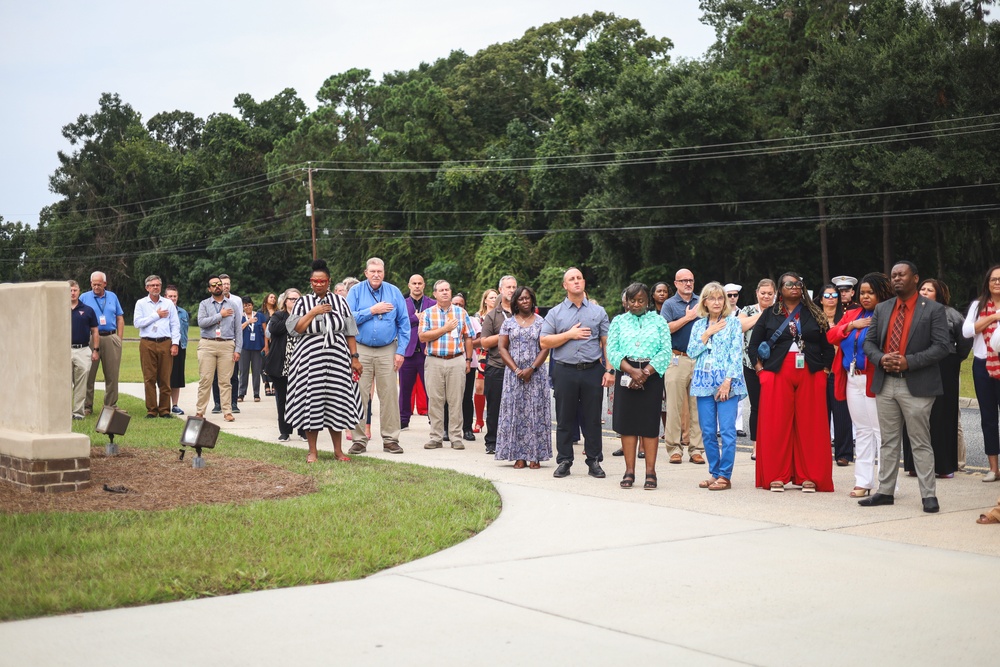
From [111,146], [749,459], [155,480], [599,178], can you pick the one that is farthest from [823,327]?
[111,146]

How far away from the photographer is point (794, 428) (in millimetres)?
10531

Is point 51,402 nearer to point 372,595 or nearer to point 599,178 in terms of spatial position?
point 372,595

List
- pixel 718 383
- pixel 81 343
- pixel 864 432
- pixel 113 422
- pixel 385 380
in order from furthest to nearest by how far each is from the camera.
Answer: pixel 81 343 → pixel 385 380 → pixel 113 422 → pixel 718 383 → pixel 864 432

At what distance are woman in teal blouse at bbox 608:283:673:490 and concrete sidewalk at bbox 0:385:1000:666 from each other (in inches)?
68.7

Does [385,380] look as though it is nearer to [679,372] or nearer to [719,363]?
[679,372]

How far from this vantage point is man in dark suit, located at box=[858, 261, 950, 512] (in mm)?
9180

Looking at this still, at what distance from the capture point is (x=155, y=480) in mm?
Answer: 10297

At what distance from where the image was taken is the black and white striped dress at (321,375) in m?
12.0

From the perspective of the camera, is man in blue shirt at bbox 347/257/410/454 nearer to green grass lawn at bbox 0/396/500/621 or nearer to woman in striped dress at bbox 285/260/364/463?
woman in striped dress at bbox 285/260/364/463

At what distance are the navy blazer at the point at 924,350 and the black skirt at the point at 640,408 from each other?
222cm

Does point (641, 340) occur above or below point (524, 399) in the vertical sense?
above

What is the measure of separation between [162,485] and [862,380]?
6706 millimetres

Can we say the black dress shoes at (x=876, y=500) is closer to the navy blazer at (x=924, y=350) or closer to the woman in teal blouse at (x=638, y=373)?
the navy blazer at (x=924, y=350)

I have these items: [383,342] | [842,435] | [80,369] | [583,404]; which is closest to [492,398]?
[383,342]
